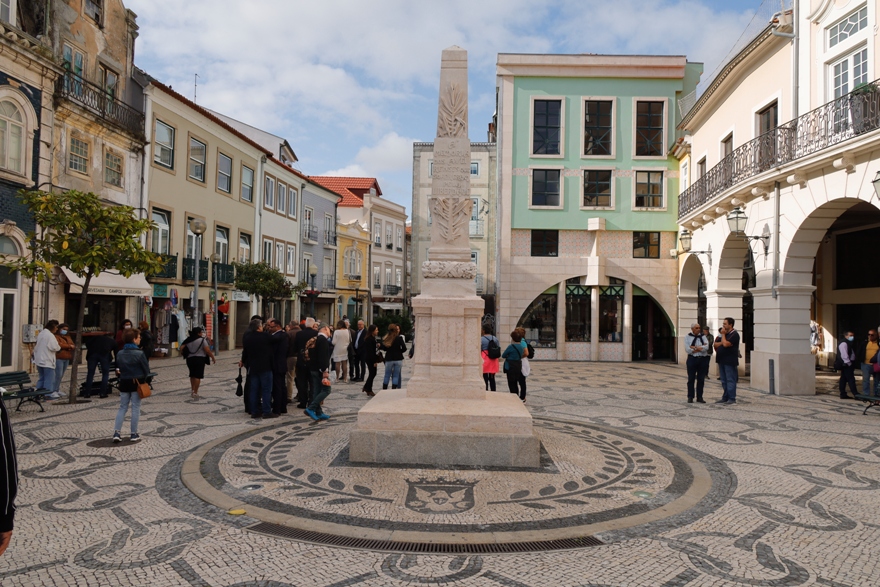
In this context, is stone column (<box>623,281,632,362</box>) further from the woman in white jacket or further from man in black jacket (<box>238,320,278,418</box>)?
the woman in white jacket

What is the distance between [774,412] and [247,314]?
23.4 metres

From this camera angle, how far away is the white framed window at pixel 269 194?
29.6 m

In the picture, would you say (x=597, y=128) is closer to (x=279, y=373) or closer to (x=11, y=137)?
(x=279, y=373)

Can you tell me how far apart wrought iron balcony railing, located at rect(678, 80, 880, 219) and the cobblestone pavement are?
6.00 meters

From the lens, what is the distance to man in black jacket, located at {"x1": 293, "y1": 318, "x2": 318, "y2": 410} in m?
9.80

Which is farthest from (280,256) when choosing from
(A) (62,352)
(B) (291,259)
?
(A) (62,352)

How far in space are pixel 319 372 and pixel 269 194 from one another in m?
23.0

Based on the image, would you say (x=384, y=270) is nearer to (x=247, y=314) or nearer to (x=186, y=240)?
(x=247, y=314)

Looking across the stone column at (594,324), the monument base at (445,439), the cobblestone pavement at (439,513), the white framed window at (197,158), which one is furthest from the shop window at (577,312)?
the monument base at (445,439)

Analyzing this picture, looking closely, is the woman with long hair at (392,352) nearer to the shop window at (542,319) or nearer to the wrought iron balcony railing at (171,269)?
the wrought iron balcony railing at (171,269)

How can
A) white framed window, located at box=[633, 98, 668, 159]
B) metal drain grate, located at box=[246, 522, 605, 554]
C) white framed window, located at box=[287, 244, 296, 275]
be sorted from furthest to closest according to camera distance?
white framed window, located at box=[287, 244, 296, 275], white framed window, located at box=[633, 98, 668, 159], metal drain grate, located at box=[246, 522, 605, 554]

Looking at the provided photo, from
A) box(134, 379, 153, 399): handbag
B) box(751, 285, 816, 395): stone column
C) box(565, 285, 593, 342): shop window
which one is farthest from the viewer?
box(565, 285, 593, 342): shop window

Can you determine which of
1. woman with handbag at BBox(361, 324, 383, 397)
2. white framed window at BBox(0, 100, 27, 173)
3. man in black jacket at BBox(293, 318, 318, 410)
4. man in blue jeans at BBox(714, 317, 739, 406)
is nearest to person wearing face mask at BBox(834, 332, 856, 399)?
man in blue jeans at BBox(714, 317, 739, 406)

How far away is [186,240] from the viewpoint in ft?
74.3
